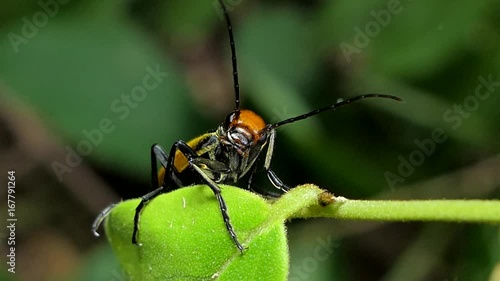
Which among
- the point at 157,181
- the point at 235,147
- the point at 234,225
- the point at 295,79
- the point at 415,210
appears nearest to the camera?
the point at 415,210

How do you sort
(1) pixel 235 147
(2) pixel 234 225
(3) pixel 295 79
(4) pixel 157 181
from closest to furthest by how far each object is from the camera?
(2) pixel 234 225, (1) pixel 235 147, (4) pixel 157 181, (3) pixel 295 79

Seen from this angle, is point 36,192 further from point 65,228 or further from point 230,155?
point 230,155

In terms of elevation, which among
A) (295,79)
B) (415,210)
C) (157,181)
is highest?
(157,181)

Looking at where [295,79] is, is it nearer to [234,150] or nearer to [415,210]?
[234,150]

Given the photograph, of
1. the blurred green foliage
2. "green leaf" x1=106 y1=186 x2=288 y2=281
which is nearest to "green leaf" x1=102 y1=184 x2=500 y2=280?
"green leaf" x1=106 y1=186 x2=288 y2=281

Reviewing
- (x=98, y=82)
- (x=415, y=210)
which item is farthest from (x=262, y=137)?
(x=98, y=82)

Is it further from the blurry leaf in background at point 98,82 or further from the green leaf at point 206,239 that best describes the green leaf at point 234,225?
the blurry leaf in background at point 98,82

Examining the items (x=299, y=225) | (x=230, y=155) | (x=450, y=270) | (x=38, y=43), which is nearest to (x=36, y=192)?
(x=38, y=43)

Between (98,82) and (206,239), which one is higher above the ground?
(98,82)
